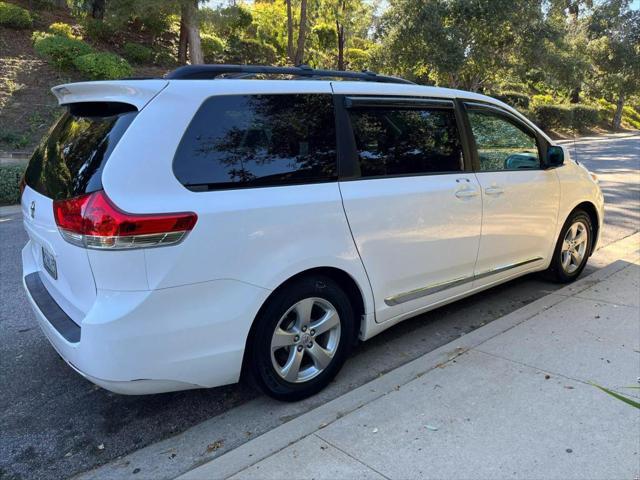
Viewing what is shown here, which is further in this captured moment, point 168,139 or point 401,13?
point 401,13

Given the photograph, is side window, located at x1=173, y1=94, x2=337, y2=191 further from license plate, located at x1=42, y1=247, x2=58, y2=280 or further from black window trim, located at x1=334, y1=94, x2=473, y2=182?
license plate, located at x1=42, y1=247, x2=58, y2=280

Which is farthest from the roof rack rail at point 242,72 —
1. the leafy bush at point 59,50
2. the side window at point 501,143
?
the leafy bush at point 59,50

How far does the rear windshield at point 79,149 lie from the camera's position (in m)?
2.57

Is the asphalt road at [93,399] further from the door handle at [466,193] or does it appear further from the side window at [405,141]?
the side window at [405,141]

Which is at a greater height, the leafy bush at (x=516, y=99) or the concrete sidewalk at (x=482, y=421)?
the leafy bush at (x=516, y=99)

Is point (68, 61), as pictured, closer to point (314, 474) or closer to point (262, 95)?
point (262, 95)

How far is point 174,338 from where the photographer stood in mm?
2553

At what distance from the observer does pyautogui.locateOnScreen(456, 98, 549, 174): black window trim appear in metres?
3.99

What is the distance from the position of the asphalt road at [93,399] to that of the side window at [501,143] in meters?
1.27

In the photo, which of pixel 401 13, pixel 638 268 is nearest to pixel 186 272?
pixel 638 268

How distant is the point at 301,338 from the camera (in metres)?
3.05

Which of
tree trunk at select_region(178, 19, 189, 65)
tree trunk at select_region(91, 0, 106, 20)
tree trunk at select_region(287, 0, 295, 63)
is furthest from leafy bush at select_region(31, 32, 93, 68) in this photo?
tree trunk at select_region(287, 0, 295, 63)

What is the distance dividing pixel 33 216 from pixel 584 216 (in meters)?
4.66

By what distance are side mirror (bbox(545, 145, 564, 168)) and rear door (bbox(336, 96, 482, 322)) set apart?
1.08m
